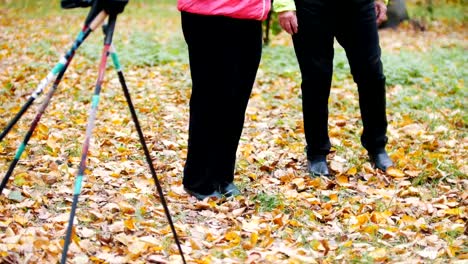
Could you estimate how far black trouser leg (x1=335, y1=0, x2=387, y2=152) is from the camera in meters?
3.92

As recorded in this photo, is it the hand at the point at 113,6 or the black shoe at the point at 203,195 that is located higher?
the hand at the point at 113,6

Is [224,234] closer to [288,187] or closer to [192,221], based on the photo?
[192,221]

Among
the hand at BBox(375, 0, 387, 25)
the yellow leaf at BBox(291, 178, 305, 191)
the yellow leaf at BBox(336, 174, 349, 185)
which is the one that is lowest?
the yellow leaf at BBox(336, 174, 349, 185)

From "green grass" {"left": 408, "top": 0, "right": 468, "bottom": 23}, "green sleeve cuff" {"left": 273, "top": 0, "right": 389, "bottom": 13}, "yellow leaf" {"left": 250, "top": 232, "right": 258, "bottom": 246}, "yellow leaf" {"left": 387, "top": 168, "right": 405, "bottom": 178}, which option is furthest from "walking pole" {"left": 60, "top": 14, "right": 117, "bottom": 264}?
"green grass" {"left": 408, "top": 0, "right": 468, "bottom": 23}

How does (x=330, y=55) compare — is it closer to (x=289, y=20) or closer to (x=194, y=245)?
(x=289, y=20)

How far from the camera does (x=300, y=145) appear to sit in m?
5.06

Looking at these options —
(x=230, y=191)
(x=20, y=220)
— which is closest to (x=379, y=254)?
(x=230, y=191)

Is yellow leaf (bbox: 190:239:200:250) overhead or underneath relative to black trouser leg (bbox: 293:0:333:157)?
underneath

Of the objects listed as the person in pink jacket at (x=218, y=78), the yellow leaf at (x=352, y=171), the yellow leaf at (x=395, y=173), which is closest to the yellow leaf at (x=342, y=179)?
the yellow leaf at (x=352, y=171)

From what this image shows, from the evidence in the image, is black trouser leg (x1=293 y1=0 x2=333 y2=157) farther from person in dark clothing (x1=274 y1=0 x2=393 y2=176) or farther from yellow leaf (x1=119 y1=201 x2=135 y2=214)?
yellow leaf (x1=119 y1=201 x2=135 y2=214)

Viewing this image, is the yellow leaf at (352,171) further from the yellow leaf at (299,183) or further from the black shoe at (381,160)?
the yellow leaf at (299,183)

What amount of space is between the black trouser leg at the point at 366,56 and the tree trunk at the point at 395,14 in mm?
9164

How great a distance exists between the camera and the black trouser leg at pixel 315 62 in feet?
12.8

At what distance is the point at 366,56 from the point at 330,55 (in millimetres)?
244
